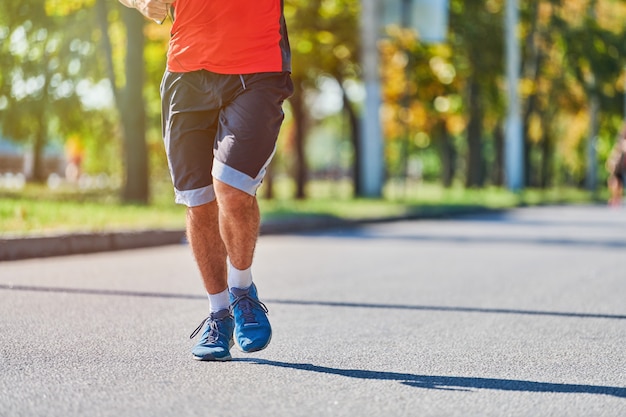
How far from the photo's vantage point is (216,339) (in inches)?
191

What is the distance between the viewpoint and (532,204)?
92.9 ft

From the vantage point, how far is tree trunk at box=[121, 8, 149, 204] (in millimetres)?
20172

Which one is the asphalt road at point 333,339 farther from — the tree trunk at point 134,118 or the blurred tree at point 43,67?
the blurred tree at point 43,67

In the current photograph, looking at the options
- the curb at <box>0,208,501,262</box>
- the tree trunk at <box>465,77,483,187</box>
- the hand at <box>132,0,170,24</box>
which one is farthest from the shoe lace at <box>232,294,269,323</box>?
the tree trunk at <box>465,77,483,187</box>

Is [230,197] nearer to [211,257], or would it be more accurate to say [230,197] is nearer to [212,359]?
[211,257]

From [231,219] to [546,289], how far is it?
4.16 m

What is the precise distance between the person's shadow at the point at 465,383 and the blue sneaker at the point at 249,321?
0.19 metres

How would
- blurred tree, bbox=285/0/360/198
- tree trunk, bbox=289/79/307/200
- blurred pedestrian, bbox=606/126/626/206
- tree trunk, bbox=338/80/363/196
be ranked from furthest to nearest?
tree trunk, bbox=338/80/363/196 < tree trunk, bbox=289/79/307/200 < blurred tree, bbox=285/0/360/198 < blurred pedestrian, bbox=606/126/626/206

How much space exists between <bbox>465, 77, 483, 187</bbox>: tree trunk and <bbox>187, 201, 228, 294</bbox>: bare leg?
110 feet

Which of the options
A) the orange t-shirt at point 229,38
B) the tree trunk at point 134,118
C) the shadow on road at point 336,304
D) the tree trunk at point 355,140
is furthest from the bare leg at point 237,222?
the tree trunk at point 355,140

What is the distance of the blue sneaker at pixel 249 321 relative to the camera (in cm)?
479

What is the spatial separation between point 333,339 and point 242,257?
92 cm

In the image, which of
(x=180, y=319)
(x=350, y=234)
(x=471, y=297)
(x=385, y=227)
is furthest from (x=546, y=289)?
(x=385, y=227)

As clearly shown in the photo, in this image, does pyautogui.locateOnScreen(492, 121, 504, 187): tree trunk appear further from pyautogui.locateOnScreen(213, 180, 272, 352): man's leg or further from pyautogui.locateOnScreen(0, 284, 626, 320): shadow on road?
pyautogui.locateOnScreen(213, 180, 272, 352): man's leg
